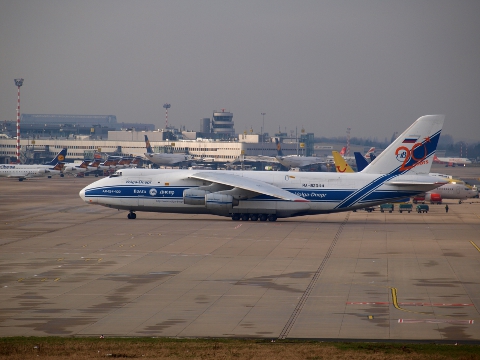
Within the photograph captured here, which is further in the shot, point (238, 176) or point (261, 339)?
point (238, 176)

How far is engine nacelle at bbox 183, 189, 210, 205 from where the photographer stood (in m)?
56.6

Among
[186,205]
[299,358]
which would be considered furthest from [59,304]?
[186,205]

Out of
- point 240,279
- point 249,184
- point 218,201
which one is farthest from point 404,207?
point 240,279

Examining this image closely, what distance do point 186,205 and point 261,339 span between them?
35.9m

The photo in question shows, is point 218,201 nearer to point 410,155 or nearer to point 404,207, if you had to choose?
point 410,155

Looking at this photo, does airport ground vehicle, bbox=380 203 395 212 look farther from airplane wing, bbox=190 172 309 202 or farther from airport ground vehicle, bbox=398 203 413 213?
airplane wing, bbox=190 172 309 202

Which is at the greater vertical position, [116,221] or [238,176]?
[238,176]

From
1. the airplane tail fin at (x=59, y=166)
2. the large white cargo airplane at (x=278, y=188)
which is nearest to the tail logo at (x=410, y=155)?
the large white cargo airplane at (x=278, y=188)

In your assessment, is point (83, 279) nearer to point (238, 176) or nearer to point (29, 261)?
point (29, 261)

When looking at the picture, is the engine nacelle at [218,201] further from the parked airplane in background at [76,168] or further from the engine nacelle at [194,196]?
the parked airplane in background at [76,168]

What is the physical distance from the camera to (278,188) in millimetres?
57094

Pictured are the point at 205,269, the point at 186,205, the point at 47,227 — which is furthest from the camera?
the point at 186,205

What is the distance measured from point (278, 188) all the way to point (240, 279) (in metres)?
25.0

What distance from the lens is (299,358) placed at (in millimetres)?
19562
